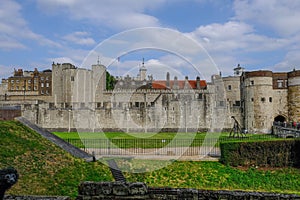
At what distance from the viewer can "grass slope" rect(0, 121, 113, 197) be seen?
12.0 meters

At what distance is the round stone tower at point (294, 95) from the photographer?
1447 inches

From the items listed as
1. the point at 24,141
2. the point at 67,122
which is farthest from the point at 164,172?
the point at 67,122

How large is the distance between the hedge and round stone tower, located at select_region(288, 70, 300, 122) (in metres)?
21.3

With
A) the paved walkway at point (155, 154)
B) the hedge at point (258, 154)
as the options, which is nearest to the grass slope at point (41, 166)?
the paved walkway at point (155, 154)

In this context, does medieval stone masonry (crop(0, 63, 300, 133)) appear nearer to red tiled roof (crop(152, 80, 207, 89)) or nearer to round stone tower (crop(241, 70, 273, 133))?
round stone tower (crop(241, 70, 273, 133))

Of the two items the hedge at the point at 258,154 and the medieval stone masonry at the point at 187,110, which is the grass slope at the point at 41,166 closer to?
the hedge at the point at 258,154

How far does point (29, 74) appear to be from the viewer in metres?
83.8

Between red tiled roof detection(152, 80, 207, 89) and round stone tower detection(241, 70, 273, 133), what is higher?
red tiled roof detection(152, 80, 207, 89)

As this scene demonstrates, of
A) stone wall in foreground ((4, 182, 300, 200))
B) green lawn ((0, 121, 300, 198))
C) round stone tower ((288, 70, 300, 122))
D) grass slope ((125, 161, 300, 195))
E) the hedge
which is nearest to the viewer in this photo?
stone wall in foreground ((4, 182, 300, 200))

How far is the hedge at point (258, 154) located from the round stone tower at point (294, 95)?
2131cm

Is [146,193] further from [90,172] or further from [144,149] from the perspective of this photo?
[144,149]

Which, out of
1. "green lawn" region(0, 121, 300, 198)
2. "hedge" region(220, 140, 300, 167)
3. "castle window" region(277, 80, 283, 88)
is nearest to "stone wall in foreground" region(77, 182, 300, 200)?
"green lawn" region(0, 121, 300, 198)

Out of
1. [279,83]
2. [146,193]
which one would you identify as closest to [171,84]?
[279,83]

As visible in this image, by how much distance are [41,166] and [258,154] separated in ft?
41.3
